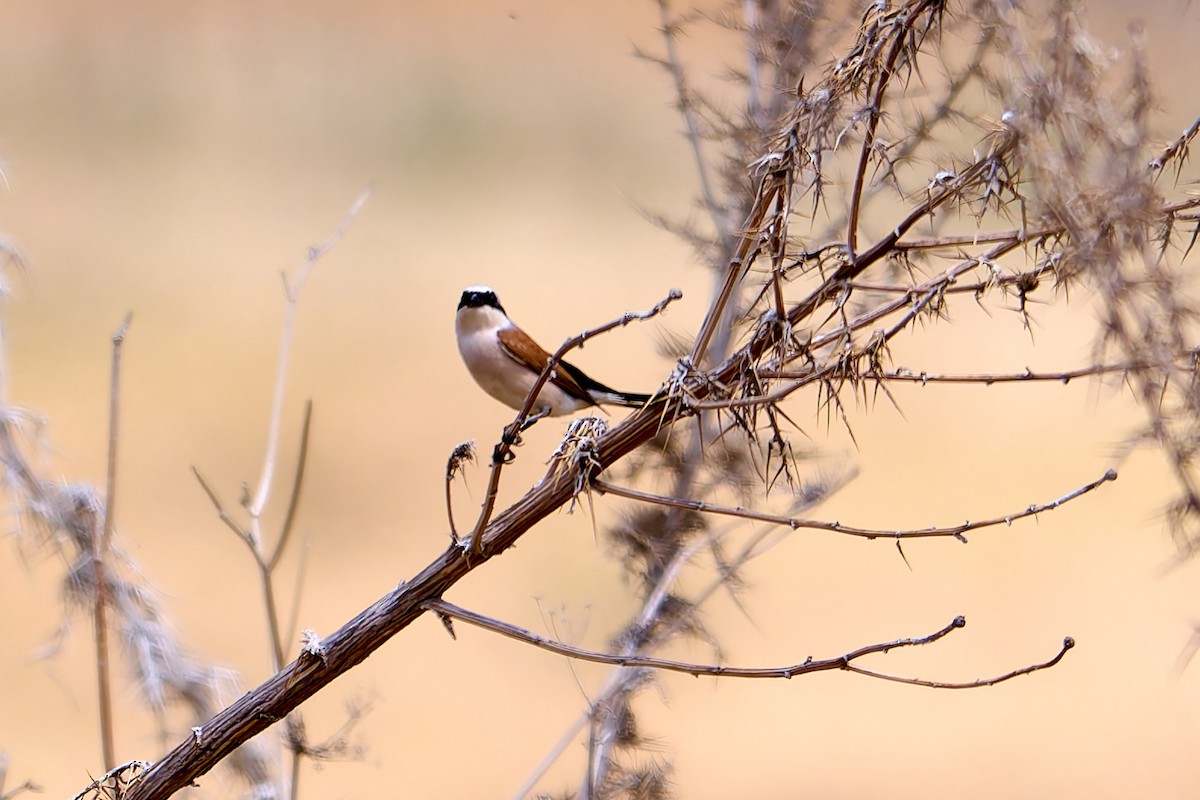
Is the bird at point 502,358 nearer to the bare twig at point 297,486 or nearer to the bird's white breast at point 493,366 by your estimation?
the bird's white breast at point 493,366

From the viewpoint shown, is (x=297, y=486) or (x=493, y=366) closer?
(x=297, y=486)

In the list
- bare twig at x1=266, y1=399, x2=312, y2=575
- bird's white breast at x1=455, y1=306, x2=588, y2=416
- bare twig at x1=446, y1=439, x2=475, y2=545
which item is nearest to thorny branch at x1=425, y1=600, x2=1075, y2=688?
bare twig at x1=446, y1=439, x2=475, y2=545

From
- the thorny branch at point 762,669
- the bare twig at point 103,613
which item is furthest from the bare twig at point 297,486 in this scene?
the thorny branch at point 762,669

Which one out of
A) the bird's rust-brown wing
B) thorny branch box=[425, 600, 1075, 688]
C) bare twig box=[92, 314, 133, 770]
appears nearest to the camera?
thorny branch box=[425, 600, 1075, 688]

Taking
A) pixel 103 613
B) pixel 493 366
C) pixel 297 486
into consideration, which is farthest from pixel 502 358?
pixel 103 613

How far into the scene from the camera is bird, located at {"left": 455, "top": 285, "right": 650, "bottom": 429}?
1.04 m

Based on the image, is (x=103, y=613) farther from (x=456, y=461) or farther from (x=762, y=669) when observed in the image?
(x=762, y=669)

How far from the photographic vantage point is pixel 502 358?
1.11 metres

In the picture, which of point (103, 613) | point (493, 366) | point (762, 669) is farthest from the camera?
point (493, 366)

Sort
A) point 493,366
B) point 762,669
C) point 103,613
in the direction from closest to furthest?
point 762,669, point 103,613, point 493,366

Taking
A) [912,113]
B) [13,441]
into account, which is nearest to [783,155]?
[912,113]

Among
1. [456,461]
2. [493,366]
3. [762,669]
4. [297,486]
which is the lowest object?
[762,669]

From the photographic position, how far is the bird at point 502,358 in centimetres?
104

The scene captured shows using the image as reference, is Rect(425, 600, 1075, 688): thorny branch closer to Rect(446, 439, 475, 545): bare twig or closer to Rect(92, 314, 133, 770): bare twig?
Rect(446, 439, 475, 545): bare twig
